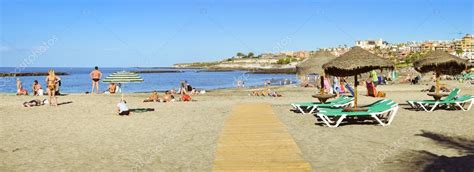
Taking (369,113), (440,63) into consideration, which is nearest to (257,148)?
(369,113)

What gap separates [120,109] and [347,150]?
9.83 metres

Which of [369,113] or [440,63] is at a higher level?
[440,63]

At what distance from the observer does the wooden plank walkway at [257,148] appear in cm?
742

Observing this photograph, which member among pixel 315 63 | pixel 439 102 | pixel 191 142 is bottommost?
pixel 191 142

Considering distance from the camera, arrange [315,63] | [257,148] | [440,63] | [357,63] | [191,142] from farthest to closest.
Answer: [315,63]
[440,63]
[357,63]
[191,142]
[257,148]

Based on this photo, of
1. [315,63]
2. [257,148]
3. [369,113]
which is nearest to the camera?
[257,148]

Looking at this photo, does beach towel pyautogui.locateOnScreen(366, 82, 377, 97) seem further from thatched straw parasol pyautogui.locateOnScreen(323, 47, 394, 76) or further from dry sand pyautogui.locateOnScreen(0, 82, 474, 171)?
thatched straw parasol pyautogui.locateOnScreen(323, 47, 394, 76)

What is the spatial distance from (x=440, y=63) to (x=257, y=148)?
423 inches

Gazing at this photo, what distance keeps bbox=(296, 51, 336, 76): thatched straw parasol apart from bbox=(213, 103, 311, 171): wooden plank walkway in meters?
5.35

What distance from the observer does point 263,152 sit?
850 centimetres

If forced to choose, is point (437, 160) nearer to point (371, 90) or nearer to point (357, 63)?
point (357, 63)

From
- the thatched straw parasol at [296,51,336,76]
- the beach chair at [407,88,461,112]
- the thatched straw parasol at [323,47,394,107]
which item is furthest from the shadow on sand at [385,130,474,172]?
the thatched straw parasol at [296,51,336,76]

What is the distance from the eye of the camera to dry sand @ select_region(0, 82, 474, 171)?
7891 mm

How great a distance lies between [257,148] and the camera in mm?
8898
